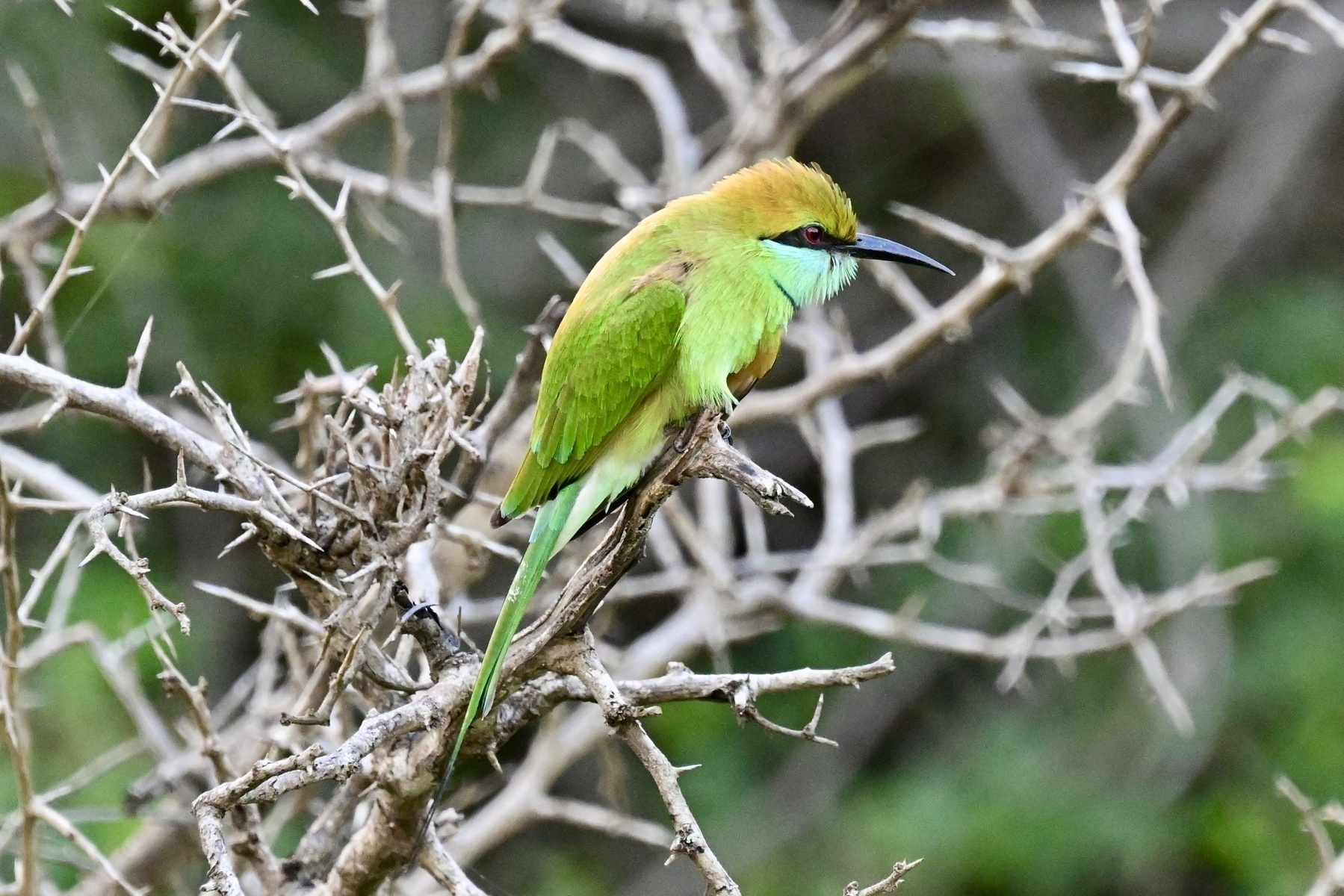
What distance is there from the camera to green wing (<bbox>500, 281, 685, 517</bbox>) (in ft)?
7.30

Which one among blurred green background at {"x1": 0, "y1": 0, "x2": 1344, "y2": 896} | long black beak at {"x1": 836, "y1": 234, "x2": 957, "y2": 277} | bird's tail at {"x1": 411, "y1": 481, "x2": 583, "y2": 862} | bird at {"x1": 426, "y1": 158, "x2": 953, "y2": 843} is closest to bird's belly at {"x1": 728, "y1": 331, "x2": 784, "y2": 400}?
bird at {"x1": 426, "y1": 158, "x2": 953, "y2": 843}

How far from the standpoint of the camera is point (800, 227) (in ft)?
8.14

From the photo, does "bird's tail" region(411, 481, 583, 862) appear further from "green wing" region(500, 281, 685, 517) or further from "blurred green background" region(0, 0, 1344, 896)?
"blurred green background" region(0, 0, 1344, 896)

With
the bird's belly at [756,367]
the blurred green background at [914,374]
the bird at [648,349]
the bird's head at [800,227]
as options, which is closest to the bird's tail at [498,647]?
the bird at [648,349]

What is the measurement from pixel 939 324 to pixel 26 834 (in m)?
1.71

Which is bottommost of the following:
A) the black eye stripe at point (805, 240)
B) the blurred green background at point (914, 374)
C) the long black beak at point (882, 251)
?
the blurred green background at point (914, 374)

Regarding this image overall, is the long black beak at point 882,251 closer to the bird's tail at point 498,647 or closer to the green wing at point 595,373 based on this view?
the green wing at point 595,373

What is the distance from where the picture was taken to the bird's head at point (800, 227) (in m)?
2.43

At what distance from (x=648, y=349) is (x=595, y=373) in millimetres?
90

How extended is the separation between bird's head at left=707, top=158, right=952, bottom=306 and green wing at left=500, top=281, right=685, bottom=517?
23cm

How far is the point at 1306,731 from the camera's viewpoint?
4793mm

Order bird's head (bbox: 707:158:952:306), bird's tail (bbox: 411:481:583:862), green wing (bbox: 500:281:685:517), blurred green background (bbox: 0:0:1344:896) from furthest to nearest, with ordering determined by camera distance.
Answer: blurred green background (bbox: 0:0:1344:896) < bird's head (bbox: 707:158:952:306) < green wing (bbox: 500:281:685:517) < bird's tail (bbox: 411:481:583:862)

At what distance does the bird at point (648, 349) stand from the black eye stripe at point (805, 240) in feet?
0.08

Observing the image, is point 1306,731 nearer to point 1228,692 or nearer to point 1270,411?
point 1228,692
